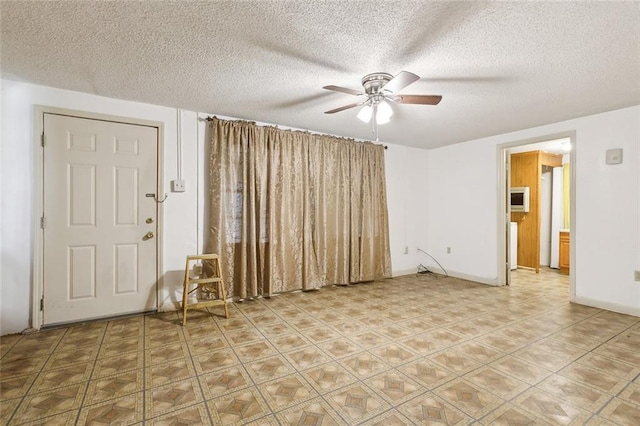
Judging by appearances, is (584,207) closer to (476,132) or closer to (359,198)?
(476,132)

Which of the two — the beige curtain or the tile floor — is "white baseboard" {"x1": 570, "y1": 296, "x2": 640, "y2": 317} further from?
the beige curtain

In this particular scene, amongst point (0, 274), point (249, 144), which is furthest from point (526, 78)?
point (0, 274)

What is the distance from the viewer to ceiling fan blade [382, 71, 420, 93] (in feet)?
6.54

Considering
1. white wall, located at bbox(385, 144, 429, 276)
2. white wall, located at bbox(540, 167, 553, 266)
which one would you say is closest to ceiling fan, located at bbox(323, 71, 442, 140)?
white wall, located at bbox(385, 144, 429, 276)

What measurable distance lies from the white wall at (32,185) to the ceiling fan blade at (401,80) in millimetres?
2429

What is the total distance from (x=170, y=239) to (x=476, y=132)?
14.9 feet

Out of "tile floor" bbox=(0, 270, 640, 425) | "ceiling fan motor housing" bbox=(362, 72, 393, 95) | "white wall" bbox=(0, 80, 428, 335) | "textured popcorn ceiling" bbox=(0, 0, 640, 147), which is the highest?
"textured popcorn ceiling" bbox=(0, 0, 640, 147)

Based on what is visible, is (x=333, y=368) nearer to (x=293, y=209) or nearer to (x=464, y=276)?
(x=293, y=209)

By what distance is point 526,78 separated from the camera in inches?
102

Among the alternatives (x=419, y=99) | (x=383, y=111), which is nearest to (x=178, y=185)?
(x=383, y=111)

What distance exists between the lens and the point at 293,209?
4.11m

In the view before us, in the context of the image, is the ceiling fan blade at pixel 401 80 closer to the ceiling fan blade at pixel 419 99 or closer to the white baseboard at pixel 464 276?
the ceiling fan blade at pixel 419 99

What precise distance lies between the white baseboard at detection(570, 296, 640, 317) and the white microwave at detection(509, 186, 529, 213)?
2592 mm

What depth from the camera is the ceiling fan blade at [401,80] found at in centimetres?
199
